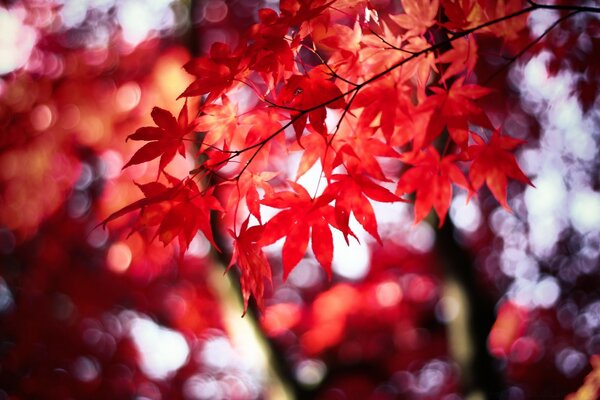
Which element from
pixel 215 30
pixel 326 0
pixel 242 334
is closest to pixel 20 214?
pixel 215 30

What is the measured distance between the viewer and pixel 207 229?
1.49m

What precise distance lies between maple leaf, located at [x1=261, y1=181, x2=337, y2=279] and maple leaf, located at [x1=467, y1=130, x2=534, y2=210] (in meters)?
0.57

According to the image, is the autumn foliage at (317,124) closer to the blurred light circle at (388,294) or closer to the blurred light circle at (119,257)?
the blurred light circle at (388,294)

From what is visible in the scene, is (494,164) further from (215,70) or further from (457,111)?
(215,70)

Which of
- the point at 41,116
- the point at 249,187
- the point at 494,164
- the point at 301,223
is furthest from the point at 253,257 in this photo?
the point at 41,116

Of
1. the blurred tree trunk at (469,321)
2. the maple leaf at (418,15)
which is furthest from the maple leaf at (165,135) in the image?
the blurred tree trunk at (469,321)

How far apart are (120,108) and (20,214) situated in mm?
1482

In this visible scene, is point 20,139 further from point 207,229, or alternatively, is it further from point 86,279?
point 207,229

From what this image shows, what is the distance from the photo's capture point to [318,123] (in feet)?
4.46

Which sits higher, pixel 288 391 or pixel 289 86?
pixel 289 86

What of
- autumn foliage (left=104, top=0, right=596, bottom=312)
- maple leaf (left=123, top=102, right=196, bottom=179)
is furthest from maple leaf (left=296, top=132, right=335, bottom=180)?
maple leaf (left=123, top=102, right=196, bottom=179)

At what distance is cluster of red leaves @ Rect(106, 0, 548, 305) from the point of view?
1.40 metres

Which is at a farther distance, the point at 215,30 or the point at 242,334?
the point at 215,30

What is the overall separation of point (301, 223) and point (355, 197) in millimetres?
172
